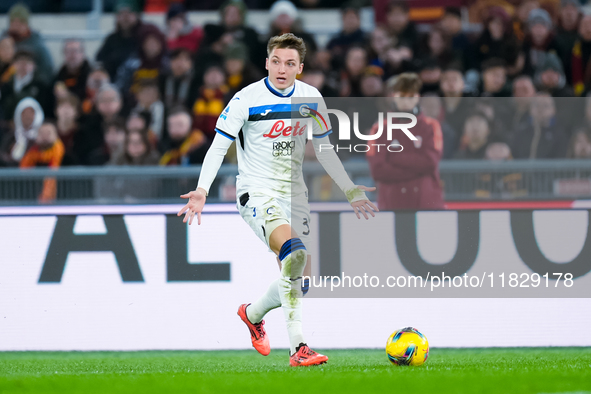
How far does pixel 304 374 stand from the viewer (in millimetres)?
4594

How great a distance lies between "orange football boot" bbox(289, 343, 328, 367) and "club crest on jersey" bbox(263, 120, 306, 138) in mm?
1400

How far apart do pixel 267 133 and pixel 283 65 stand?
0.47 metres

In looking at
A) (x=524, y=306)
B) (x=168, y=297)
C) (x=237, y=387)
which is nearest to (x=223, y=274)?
(x=168, y=297)

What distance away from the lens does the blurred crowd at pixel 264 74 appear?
7824mm

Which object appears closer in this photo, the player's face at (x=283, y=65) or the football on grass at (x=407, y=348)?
Result: the football on grass at (x=407, y=348)

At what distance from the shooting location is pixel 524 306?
22.7 ft

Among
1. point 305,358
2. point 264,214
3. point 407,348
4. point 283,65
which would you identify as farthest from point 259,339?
point 283,65

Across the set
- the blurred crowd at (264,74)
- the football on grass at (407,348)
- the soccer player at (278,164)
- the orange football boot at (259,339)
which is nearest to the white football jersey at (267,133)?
the soccer player at (278,164)

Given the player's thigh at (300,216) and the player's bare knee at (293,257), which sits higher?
the player's thigh at (300,216)

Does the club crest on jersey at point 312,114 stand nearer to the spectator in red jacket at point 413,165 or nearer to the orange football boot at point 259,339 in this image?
the spectator in red jacket at point 413,165

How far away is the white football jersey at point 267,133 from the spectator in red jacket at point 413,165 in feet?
5.14

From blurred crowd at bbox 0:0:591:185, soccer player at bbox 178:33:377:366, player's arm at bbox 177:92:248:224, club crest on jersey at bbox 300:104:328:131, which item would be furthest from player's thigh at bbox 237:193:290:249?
blurred crowd at bbox 0:0:591:185

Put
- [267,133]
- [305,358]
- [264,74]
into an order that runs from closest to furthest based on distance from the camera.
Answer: [305,358] → [267,133] → [264,74]

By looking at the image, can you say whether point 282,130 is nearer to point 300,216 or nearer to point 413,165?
point 300,216
